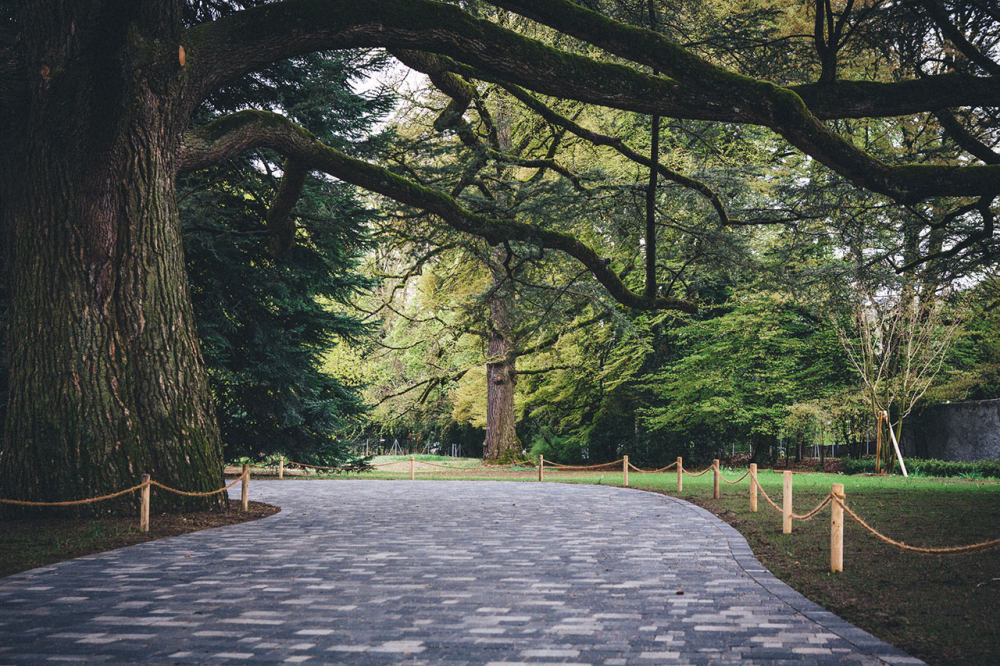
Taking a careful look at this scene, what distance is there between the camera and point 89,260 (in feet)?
34.1

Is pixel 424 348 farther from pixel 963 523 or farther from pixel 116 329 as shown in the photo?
pixel 963 523

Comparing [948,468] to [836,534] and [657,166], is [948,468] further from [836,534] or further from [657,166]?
[836,534]

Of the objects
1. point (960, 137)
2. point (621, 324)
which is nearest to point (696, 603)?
point (960, 137)

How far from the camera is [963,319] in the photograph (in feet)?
84.6

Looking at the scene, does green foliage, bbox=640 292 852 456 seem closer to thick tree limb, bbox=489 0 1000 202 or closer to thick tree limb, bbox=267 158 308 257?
thick tree limb, bbox=267 158 308 257

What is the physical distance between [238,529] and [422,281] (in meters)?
25.7

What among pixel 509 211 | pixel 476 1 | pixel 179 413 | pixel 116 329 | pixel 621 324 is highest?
pixel 476 1

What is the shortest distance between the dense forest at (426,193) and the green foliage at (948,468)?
2053mm

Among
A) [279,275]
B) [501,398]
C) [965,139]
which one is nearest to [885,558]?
[965,139]

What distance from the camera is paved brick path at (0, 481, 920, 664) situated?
4719 mm

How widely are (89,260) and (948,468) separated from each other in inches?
970

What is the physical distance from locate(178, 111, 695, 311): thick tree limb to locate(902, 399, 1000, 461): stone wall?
16695mm

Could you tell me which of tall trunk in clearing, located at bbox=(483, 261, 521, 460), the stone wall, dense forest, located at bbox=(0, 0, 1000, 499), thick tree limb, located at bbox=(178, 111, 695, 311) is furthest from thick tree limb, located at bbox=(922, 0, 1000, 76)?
tall trunk in clearing, located at bbox=(483, 261, 521, 460)

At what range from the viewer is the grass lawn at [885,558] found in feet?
17.3
